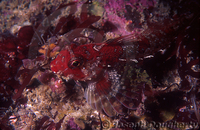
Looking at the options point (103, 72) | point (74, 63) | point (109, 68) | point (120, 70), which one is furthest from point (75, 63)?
point (120, 70)

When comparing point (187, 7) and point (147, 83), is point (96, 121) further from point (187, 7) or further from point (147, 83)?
point (187, 7)

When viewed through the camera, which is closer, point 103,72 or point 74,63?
point 74,63

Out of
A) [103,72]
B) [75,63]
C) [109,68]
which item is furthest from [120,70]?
[75,63]

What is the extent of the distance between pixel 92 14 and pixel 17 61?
276 cm

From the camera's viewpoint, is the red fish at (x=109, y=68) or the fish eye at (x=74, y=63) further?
the red fish at (x=109, y=68)

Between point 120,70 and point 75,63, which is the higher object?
point 75,63

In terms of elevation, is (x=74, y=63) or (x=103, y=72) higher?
(x=74, y=63)

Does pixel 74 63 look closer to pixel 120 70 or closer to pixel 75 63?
pixel 75 63

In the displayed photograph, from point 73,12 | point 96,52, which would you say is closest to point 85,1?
point 73,12

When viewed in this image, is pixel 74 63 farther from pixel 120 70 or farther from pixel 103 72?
pixel 120 70

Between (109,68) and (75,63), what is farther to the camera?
(109,68)

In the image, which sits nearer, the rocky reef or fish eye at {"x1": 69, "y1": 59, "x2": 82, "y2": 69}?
fish eye at {"x1": 69, "y1": 59, "x2": 82, "y2": 69}

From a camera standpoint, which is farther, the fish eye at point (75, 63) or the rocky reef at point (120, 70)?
the rocky reef at point (120, 70)

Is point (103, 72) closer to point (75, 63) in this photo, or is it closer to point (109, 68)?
point (109, 68)
